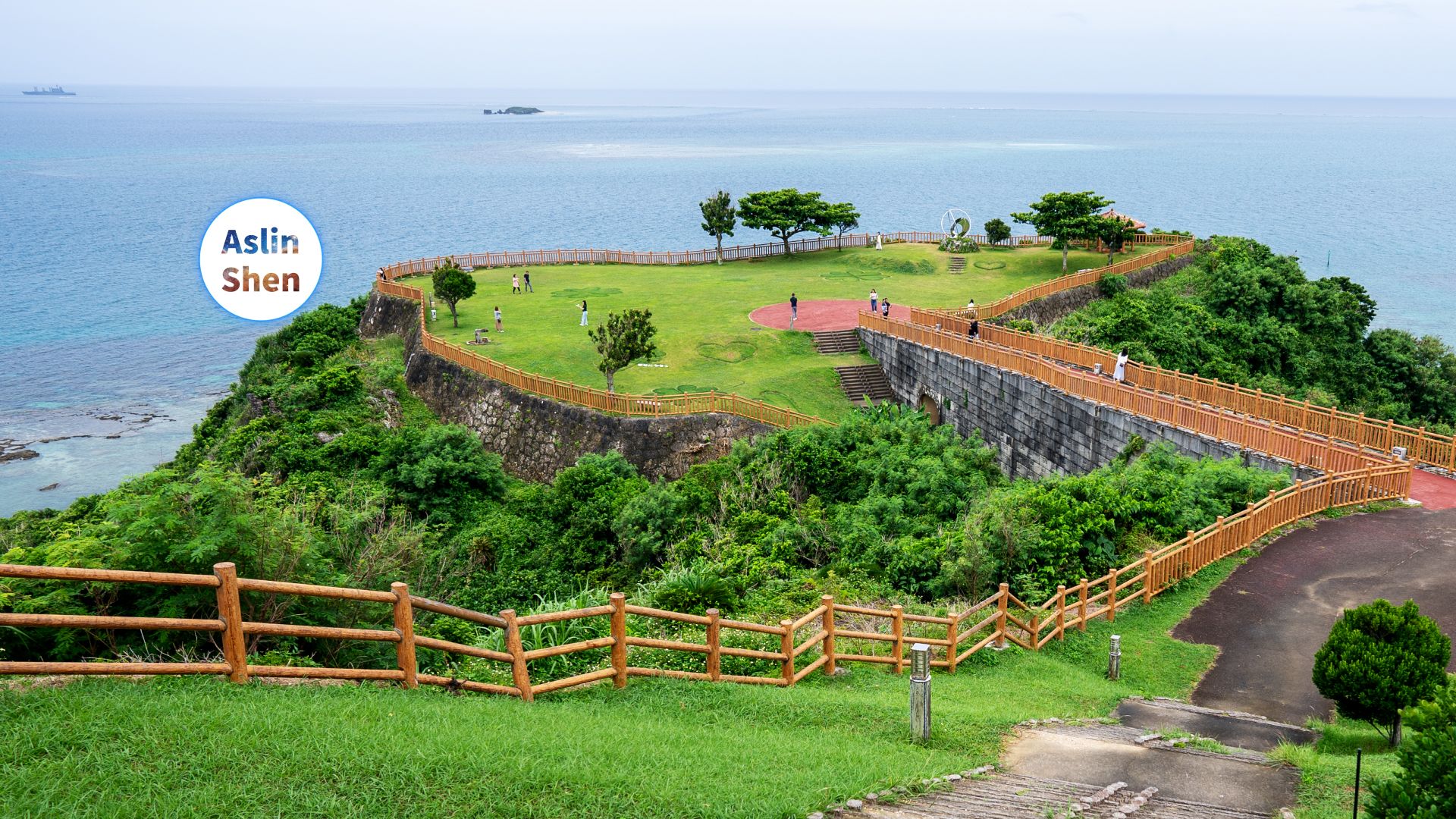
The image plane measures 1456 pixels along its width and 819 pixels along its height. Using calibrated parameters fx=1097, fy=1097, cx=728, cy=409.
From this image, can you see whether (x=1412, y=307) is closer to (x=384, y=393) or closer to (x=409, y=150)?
(x=384, y=393)

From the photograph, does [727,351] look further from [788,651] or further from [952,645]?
[788,651]

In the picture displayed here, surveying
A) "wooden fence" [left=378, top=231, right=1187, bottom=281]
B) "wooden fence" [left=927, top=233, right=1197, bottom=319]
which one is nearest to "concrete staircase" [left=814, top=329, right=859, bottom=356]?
"wooden fence" [left=927, top=233, right=1197, bottom=319]

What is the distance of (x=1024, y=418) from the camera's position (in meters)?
29.5

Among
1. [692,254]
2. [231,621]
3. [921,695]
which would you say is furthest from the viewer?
[692,254]

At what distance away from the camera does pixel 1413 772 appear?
734 cm

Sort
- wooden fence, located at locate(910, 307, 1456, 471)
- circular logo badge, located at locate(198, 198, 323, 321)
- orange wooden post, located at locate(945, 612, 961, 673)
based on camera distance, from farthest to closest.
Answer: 1. wooden fence, located at locate(910, 307, 1456, 471)
2. circular logo badge, located at locate(198, 198, 323, 321)
3. orange wooden post, located at locate(945, 612, 961, 673)

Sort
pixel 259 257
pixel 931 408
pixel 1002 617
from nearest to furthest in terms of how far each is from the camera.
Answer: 1. pixel 1002 617
2. pixel 259 257
3. pixel 931 408

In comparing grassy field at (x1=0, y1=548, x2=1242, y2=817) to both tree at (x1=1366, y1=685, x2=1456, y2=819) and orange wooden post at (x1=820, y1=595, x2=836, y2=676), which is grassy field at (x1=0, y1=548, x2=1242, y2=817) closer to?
orange wooden post at (x1=820, y1=595, x2=836, y2=676)

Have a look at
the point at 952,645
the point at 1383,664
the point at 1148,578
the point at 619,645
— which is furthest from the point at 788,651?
the point at 1148,578

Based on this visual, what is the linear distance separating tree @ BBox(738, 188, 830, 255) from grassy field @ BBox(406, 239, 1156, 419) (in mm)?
1854

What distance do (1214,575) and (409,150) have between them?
198 meters

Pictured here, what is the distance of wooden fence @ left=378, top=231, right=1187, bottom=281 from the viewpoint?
52594 millimetres

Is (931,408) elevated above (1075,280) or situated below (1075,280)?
below

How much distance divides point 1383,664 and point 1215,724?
1.84 m
